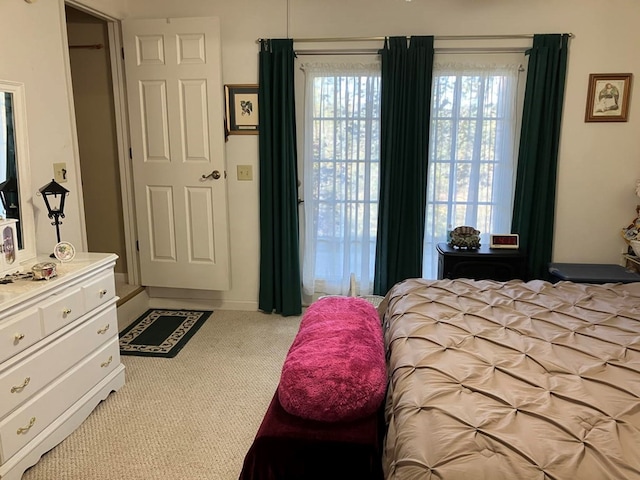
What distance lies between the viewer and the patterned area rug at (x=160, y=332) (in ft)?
10.7

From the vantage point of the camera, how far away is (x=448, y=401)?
1.46 meters

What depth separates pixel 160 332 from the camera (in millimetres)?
3557

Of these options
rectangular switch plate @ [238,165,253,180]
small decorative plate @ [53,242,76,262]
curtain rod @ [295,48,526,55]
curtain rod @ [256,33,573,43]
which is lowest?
small decorative plate @ [53,242,76,262]

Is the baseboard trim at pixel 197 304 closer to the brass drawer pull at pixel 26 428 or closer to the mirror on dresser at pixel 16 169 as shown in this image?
the mirror on dresser at pixel 16 169

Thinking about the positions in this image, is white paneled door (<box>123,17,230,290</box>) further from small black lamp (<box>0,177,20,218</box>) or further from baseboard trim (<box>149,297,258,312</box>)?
small black lamp (<box>0,177,20,218</box>)

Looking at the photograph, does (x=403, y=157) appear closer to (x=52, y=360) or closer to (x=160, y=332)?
(x=160, y=332)

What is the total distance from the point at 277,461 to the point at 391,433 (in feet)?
1.33

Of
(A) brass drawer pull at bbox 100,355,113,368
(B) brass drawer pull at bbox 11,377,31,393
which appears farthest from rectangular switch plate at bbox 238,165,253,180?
(B) brass drawer pull at bbox 11,377,31,393

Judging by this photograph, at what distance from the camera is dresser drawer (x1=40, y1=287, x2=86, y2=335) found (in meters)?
2.11

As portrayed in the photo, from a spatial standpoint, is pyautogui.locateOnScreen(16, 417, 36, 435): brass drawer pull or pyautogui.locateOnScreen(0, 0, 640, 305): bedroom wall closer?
pyautogui.locateOnScreen(16, 417, 36, 435): brass drawer pull

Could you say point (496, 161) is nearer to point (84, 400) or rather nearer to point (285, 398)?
point (285, 398)

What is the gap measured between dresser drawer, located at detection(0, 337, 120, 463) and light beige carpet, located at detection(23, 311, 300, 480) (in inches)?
6.8

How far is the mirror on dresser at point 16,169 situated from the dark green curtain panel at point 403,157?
231cm

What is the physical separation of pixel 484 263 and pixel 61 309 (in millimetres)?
2709
